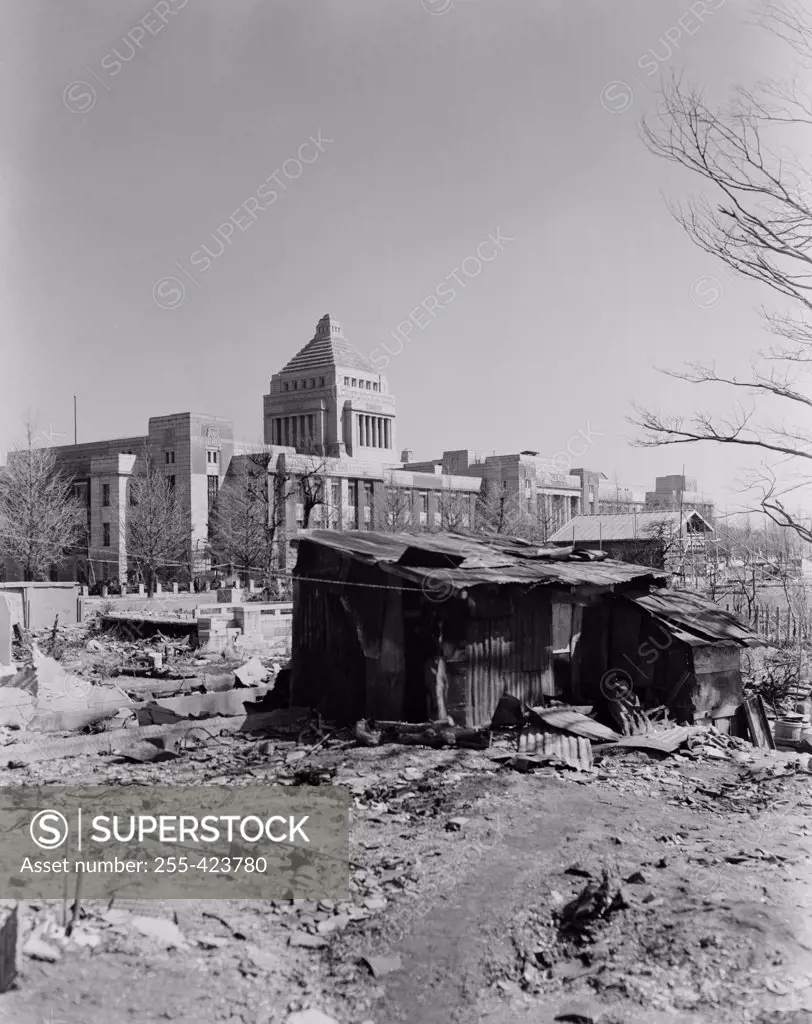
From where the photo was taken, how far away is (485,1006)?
544 cm

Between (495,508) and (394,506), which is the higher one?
(394,506)

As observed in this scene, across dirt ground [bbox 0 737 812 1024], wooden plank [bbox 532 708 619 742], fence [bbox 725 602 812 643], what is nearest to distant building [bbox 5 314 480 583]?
fence [bbox 725 602 812 643]

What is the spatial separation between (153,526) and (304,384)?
44163 mm

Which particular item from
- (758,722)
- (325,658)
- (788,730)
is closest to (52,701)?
(325,658)

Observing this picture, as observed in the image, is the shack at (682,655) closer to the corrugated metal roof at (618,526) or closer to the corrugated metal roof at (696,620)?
the corrugated metal roof at (696,620)

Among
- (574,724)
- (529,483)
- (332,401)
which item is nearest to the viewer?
(574,724)

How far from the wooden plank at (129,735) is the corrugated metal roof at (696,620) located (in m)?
6.22

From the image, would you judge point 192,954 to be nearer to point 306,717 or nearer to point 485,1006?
point 485,1006

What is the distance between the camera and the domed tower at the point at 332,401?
90688 millimetres

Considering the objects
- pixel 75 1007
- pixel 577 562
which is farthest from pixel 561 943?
pixel 577 562

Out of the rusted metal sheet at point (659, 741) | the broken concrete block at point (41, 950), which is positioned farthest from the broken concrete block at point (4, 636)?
the broken concrete block at point (41, 950)

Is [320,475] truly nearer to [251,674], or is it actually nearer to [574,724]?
[251,674]

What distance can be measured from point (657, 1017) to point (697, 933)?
1124 mm

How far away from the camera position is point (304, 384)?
3706 inches
